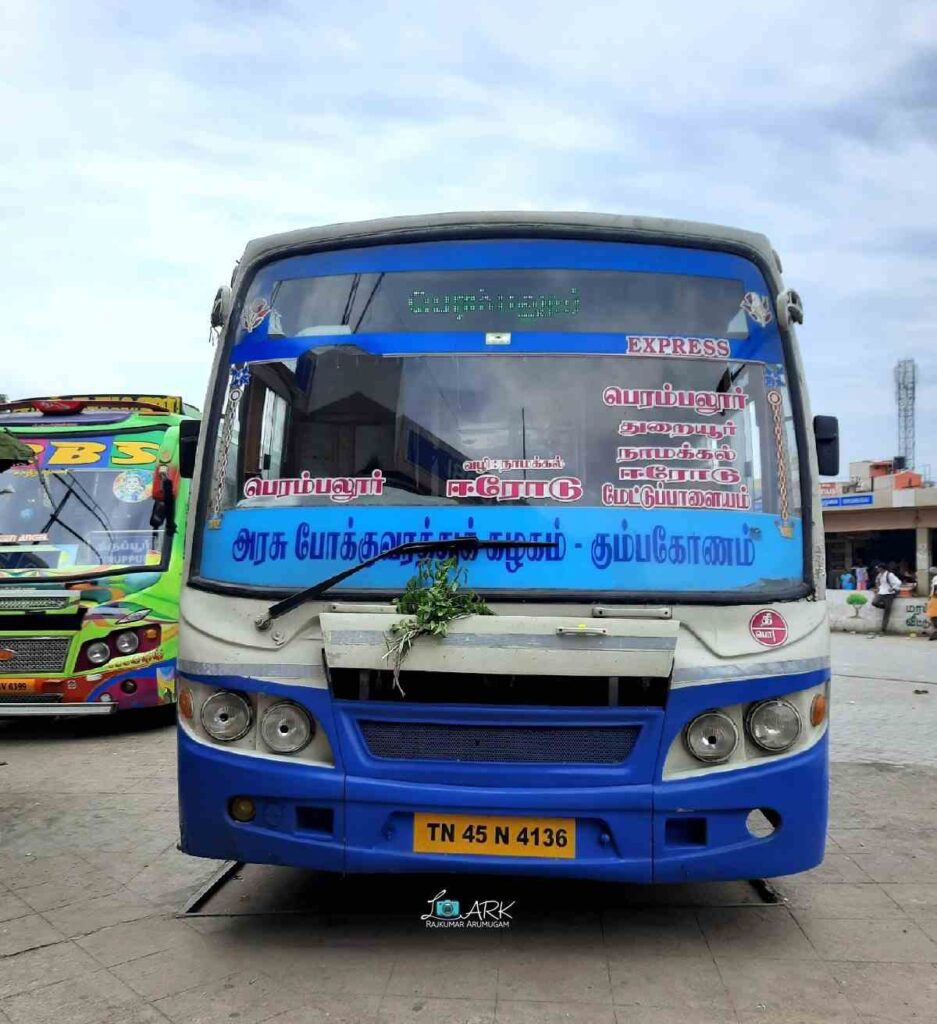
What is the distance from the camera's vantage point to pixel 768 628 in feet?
12.6

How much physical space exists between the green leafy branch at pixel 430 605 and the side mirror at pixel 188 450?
49.5 inches

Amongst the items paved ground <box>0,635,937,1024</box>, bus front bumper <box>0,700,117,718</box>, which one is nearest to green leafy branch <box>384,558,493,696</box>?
paved ground <box>0,635,937,1024</box>

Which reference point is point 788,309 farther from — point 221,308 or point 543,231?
point 221,308

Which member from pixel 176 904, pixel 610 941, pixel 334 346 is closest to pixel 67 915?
pixel 176 904

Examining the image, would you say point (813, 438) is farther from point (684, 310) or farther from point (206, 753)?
point (206, 753)

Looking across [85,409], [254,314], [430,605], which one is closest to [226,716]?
[430,605]

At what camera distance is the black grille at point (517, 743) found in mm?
3751

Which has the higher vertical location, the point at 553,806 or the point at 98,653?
the point at 98,653

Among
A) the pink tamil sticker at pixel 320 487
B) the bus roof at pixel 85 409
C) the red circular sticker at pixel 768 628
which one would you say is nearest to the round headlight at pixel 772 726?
the red circular sticker at pixel 768 628

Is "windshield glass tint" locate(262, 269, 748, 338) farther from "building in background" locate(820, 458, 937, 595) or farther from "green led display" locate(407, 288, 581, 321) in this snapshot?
"building in background" locate(820, 458, 937, 595)

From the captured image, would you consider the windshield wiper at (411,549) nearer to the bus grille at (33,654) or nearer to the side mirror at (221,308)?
the side mirror at (221,308)

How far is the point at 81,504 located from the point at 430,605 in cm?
645

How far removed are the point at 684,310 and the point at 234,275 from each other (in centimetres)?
193

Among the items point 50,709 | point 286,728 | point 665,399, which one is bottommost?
point 50,709
